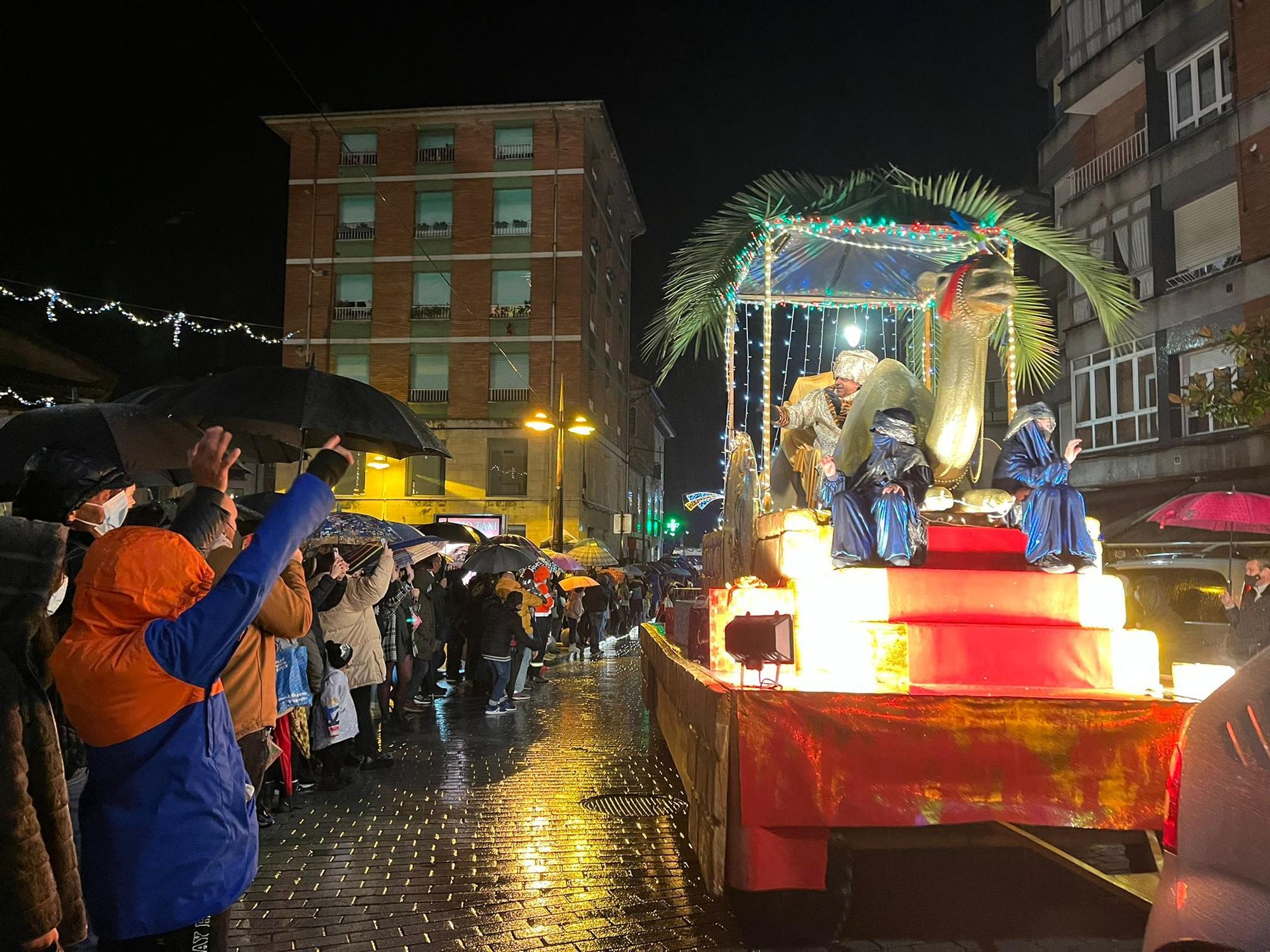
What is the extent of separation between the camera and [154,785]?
2.27 metres

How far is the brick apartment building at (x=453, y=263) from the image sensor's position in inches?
1508

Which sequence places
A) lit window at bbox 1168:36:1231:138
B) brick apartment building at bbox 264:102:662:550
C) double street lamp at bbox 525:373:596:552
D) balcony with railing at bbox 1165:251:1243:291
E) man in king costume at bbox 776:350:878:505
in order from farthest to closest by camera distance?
brick apartment building at bbox 264:102:662:550 → lit window at bbox 1168:36:1231:138 → balcony with railing at bbox 1165:251:1243:291 → double street lamp at bbox 525:373:596:552 → man in king costume at bbox 776:350:878:505

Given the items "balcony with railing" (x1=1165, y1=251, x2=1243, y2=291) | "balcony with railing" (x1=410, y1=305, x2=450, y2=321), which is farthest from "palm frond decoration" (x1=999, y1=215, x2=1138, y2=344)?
"balcony with railing" (x1=410, y1=305, x2=450, y2=321)

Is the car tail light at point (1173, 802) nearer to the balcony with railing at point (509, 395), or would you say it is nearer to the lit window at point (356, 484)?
the balcony with railing at point (509, 395)

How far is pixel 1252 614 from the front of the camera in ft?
28.8

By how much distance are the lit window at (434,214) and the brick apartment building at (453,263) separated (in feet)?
0.18

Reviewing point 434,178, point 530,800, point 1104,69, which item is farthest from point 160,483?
point 434,178

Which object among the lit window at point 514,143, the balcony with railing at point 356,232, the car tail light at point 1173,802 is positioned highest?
the lit window at point 514,143

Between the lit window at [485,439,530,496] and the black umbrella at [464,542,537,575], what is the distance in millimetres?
24173

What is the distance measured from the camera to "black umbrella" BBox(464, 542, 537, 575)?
1310 cm

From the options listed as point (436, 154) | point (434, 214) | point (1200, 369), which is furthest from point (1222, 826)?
point (436, 154)

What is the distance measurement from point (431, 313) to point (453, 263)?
2299 millimetres

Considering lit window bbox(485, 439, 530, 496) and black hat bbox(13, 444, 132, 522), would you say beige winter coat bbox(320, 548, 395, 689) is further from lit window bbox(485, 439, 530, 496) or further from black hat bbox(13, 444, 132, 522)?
lit window bbox(485, 439, 530, 496)

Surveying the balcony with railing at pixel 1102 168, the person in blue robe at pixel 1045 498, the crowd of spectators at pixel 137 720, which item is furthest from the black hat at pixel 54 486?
the balcony with railing at pixel 1102 168
